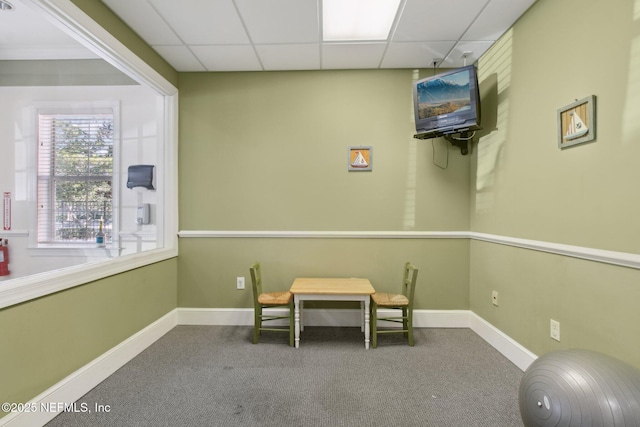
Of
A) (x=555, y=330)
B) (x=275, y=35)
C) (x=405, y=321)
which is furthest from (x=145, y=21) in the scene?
(x=555, y=330)

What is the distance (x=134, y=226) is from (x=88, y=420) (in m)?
1.86

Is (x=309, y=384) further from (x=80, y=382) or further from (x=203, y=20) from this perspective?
(x=203, y=20)

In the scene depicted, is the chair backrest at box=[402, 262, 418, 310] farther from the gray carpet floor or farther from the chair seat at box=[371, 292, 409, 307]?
the gray carpet floor

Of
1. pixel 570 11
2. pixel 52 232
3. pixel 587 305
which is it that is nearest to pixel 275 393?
pixel 587 305

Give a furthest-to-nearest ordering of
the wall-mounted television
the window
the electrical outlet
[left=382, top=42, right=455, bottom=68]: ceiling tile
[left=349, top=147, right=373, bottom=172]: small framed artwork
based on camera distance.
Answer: [left=349, top=147, right=373, bottom=172]: small framed artwork → the window → [left=382, top=42, right=455, bottom=68]: ceiling tile → the wall-mounted television → the electrical outlet

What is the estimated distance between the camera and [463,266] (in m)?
2.97

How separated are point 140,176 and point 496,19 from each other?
11.7 ft

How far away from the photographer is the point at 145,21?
2.22 metres

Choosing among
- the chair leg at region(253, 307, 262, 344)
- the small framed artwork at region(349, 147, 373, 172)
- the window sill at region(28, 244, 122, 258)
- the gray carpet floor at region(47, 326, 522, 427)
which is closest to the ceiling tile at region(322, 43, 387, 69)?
the small framed artwork at region(349, 147, 373, 172)

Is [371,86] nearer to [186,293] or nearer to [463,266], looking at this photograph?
[463,266]

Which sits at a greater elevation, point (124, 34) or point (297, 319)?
point (124, 34)

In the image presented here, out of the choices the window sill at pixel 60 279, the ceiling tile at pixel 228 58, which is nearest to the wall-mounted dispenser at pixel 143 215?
the window sill at pixel 60 279

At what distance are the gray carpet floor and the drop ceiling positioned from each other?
2.74 metres

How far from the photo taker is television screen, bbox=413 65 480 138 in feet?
7.97
